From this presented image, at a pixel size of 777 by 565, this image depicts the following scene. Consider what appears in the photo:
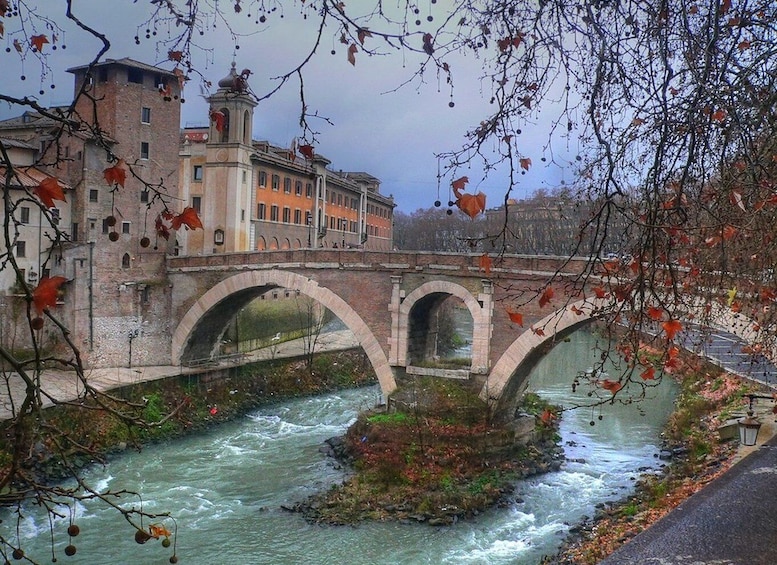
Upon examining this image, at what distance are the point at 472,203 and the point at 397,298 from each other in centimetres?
1655

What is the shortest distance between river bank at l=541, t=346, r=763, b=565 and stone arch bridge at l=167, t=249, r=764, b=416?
370 centimetres

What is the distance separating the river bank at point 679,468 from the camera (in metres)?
11.2

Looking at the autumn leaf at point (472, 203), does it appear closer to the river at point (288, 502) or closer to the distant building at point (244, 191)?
the river at point (288, 502)

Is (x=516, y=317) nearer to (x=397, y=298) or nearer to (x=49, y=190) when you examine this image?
(x=49, y=190)

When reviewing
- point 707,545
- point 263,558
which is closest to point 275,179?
point 263,558

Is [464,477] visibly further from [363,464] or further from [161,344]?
[161,344]

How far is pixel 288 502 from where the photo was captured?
48.7ft

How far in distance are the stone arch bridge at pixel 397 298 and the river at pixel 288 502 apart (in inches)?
111

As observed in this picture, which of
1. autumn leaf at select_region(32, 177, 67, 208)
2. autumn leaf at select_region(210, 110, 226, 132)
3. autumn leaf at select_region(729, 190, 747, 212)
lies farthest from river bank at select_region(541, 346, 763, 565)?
autumn leaf at select_region(32, 177, 67, 208)

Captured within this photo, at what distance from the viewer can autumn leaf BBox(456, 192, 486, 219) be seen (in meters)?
2.81

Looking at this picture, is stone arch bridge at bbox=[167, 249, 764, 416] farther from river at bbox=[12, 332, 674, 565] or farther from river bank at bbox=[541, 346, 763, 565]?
river bank at bbox=[541, 346, 763, 565]

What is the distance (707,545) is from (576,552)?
8.35 meters

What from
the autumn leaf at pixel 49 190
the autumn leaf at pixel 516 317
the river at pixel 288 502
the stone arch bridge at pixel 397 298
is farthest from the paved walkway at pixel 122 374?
the autumn leaf at pixel 49 190

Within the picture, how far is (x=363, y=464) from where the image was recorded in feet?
54.6
